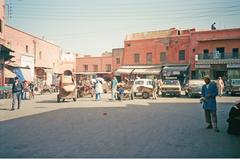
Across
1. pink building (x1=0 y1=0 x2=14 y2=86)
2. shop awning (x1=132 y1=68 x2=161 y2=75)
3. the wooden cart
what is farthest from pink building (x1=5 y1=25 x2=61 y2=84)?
the wooden cart

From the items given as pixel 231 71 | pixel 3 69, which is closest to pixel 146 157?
pixel 3 69

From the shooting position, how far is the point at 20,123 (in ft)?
32.9

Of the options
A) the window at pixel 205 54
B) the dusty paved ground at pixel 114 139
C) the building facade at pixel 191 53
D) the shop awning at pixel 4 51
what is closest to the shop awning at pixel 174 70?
the building facade at pixel 191 53

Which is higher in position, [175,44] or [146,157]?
[175,44]

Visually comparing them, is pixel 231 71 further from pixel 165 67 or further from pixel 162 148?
pixel 162 148

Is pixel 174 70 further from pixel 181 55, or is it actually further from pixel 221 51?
pixel 221 51

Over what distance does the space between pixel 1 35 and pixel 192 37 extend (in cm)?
2660

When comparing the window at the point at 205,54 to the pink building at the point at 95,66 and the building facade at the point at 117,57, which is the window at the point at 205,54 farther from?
the pink building at the point at 95,66

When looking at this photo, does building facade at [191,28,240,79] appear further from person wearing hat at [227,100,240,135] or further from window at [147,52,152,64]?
person wearing hat at [227,100,240,135]

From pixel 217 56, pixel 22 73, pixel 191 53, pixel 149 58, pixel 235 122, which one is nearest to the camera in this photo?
pixel 235 122

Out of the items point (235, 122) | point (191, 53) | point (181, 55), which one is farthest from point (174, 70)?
point (235, 122)

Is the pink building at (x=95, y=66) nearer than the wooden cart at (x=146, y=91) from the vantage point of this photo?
No

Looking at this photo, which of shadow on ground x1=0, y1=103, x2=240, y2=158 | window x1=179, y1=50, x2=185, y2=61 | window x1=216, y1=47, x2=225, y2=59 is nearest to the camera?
shadow on ground x1=0, y1=103, x2=240, y2=158

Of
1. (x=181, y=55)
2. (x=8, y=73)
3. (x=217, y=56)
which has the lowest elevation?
(x=8, y=73)
